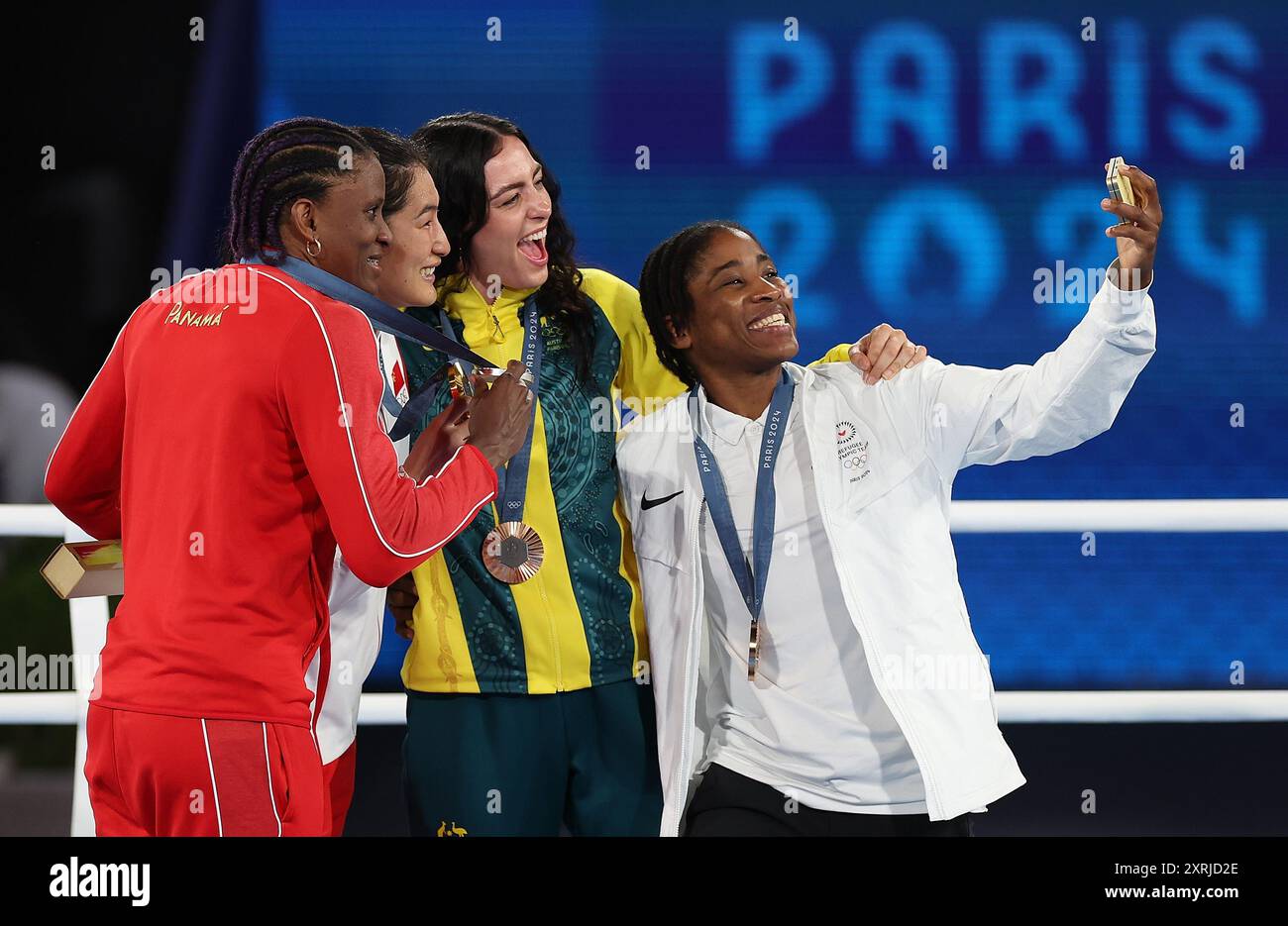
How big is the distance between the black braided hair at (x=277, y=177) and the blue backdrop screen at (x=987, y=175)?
2.73 m

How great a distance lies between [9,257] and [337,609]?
3.44 metres

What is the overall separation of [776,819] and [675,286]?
1115 millimetres

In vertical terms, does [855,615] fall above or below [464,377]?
below

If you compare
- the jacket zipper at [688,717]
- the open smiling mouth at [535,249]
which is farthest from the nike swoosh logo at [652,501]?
the open smiling mouth at [535,249]

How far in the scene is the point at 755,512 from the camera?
2467 millimetres

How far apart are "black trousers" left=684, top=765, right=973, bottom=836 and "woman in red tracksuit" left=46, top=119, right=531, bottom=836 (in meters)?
0.82

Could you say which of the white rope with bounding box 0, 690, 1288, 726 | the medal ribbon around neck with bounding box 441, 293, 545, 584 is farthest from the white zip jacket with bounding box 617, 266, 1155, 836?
the white rope with bounding box 0, 690, 1288, 726

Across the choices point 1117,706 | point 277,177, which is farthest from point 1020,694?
point 277,177

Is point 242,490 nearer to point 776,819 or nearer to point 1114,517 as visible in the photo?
point 776,819

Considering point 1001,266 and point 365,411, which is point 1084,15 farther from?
point 365,411

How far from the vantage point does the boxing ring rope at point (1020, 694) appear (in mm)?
2955

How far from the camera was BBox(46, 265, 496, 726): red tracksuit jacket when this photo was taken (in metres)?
1.84

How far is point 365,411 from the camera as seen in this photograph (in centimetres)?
189
